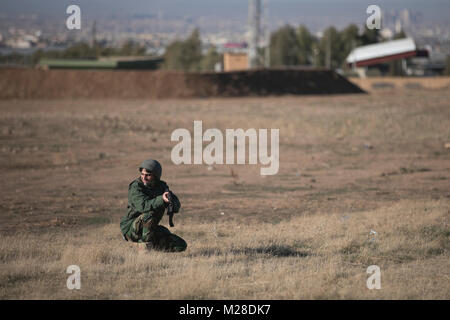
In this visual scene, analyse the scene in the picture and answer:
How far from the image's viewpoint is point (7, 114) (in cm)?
3475

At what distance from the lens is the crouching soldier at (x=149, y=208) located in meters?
7.33

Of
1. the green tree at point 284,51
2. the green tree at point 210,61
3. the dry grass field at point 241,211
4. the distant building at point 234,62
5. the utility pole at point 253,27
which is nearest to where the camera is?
the dry grass field at point 241,211

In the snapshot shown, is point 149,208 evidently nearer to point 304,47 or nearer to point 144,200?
point 144,200

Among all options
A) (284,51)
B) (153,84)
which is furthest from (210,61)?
(153,84)

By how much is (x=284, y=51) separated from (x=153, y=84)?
71.7 m

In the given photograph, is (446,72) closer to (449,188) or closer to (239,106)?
(239,106)

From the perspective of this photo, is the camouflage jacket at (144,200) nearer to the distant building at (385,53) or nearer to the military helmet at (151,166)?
the military helmet at (151,166)

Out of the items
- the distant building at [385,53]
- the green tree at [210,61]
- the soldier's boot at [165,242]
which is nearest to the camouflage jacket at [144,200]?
the soldier's boot at [165,242]

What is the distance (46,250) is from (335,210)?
→ 704cm

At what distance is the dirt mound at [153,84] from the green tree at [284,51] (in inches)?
2471

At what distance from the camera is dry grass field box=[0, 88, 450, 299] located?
687cm

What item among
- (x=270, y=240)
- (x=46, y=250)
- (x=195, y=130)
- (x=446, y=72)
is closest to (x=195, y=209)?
(x=270, y=240)

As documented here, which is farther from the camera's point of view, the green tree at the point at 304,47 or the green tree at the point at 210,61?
the green tree at the point at 304,47

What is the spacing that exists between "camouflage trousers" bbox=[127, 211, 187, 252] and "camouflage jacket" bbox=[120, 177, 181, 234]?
90 millimetres
